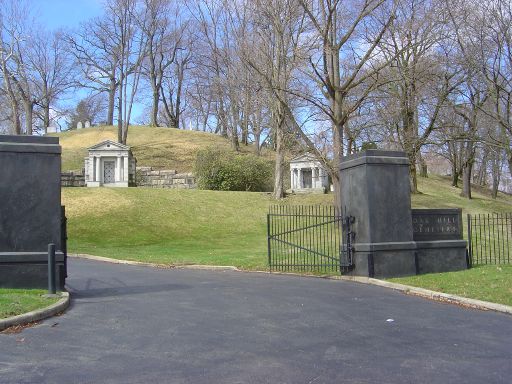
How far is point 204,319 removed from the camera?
7.86 m

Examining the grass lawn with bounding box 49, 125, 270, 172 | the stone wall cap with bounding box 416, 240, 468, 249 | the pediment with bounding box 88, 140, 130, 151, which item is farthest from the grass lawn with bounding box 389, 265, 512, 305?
the grass lawn with bounding box 49, 125, 270, 172

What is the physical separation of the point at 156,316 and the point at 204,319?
2.49 ft

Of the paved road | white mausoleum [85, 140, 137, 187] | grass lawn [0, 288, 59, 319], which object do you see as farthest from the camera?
white mausoleum [85, 140, 137, 187]

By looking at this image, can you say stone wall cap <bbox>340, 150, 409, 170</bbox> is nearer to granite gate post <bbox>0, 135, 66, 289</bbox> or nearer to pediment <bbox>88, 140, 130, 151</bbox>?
granite gate post <bbox>0, 135, 66, 289</bbox>

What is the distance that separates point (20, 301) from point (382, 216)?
8186 millimetres

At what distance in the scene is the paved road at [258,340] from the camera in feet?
17.3

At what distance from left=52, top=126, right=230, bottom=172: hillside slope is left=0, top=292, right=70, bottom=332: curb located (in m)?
39.2

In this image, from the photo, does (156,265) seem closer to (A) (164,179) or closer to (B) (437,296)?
(B) (437,296)

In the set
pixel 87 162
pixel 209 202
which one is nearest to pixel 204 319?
pixel 209 202

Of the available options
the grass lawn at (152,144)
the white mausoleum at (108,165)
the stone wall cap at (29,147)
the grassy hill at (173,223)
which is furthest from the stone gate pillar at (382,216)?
the grass lawn at (152,144)

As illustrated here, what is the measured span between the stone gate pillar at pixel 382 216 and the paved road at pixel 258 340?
2.19 metres

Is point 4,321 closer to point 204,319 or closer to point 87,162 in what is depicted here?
point 204,319

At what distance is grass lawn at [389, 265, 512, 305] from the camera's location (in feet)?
33.5

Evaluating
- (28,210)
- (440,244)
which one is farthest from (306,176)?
(28,210)
